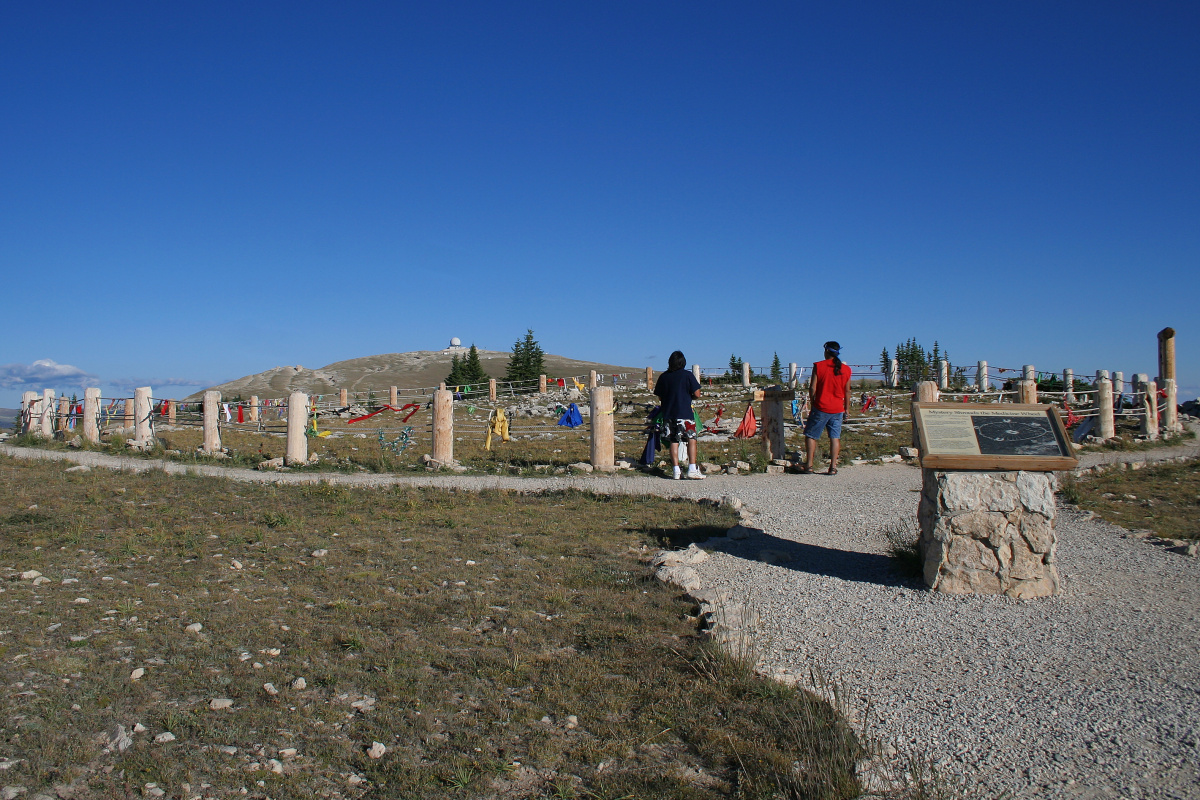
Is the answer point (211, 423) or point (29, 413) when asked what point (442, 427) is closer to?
point (211, 423)

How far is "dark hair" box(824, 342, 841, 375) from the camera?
454 inches

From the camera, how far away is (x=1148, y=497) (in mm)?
10250

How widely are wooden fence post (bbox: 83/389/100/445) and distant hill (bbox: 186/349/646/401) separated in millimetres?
58424

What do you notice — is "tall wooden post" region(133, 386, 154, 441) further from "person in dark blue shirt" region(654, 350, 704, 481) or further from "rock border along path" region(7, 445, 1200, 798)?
"rock border along path" region(7, 445, 1200, 798)

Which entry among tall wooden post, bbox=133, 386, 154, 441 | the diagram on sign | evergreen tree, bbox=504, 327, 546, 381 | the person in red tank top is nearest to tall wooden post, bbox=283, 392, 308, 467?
tall wooden post, bbox=133, 386, 154, 441

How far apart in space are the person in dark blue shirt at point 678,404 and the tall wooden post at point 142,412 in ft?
42.8

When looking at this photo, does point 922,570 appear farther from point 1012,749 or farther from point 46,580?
point 46,580

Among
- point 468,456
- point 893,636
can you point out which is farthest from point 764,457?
point 893,636

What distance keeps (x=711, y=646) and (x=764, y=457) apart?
9664mm

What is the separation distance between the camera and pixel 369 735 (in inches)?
134

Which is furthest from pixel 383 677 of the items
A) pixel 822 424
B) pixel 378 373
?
pixel 378 373

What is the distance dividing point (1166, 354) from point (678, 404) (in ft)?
65.9

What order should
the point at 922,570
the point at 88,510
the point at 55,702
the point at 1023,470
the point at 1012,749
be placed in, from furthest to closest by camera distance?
the point at 88,510, the point at 922,570, the point at 1023,470, the point at 55,702, the point at 1012,749

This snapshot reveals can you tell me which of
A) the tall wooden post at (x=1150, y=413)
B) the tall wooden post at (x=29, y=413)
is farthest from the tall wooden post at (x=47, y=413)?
the tall wooden post at (x=1150, y=413)
